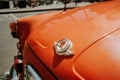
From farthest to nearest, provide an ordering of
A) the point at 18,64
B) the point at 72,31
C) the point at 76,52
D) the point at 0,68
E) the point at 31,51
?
1. the point at 0,68
2. the point at 18,64
3. the point at 31,51
4. the point at 72,31
5. the point at 76,52

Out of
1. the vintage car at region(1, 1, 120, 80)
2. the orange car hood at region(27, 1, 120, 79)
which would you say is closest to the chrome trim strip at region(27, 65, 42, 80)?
the vintage car at region(1, 1, 120, 80)

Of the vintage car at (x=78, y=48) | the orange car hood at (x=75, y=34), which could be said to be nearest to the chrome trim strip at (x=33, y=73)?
the vintage car at (x=78, y=48)

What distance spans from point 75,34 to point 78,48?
20cm

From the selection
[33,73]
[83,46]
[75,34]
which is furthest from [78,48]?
[33,73]

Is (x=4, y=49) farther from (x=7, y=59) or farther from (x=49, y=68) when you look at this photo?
(x=49, y=68)

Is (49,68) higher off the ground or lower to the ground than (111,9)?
lower

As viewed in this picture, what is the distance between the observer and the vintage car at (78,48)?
4.72ft

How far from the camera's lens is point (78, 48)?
64.3 inches

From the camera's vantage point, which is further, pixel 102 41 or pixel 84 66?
pixel 102 41

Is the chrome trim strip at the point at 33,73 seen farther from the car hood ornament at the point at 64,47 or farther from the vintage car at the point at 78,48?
the car hood ornament at the point at 64,47

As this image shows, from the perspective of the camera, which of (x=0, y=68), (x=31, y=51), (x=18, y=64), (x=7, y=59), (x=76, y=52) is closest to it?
(x=76, y=52)

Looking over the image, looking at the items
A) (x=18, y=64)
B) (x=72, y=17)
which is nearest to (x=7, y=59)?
(x=18, y=64)

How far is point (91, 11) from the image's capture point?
2.26 m

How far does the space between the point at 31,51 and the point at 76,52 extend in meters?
0.55
